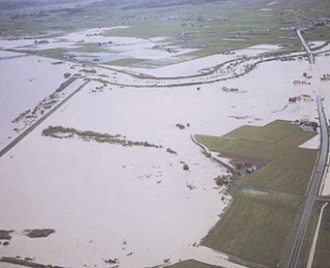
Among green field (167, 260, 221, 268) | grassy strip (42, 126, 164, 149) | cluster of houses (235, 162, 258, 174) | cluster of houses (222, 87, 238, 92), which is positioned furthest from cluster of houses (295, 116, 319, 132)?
green field (167, 260, 221, 268)

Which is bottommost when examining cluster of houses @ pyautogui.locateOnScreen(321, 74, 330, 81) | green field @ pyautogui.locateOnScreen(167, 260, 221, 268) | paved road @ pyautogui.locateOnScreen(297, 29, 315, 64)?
green field @ pyautogui.locateOnScreen(167, 260, 221, 268)

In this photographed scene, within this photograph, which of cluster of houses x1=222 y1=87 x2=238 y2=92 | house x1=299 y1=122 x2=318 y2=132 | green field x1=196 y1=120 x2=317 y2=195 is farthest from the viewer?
A: cluster of houses x1=222 y1=87 x2=238 y2=92

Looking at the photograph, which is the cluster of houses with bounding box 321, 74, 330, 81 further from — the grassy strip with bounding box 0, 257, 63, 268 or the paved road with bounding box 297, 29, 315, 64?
the grassy strip with bounding box 0, 257, 63, 268

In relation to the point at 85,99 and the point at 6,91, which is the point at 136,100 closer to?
the point at 85,99

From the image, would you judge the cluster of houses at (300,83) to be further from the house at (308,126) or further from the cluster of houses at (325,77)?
the house at (308,126)

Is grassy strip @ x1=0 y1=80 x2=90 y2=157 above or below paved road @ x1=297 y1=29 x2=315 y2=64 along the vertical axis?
below

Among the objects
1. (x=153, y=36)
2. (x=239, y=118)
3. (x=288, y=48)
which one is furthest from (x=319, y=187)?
(x=153, y=36)

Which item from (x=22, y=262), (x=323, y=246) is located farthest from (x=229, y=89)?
(x=22, y=262)

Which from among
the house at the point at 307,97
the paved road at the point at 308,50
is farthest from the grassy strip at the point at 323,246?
the paved road at the point at 308,50

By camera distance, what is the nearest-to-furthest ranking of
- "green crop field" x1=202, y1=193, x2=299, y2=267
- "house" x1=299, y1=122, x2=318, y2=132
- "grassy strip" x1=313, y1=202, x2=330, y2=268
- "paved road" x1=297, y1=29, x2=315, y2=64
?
"grassy strip" x1=313, y1=202, x2=330, y2=268
"green crop field" x1=202, y1=193, x2=299, y2=267
"house" x1=299, y1=122, x2=318, y2=132
"paved road" x1=297, y1=29, x2=315, y2=64
